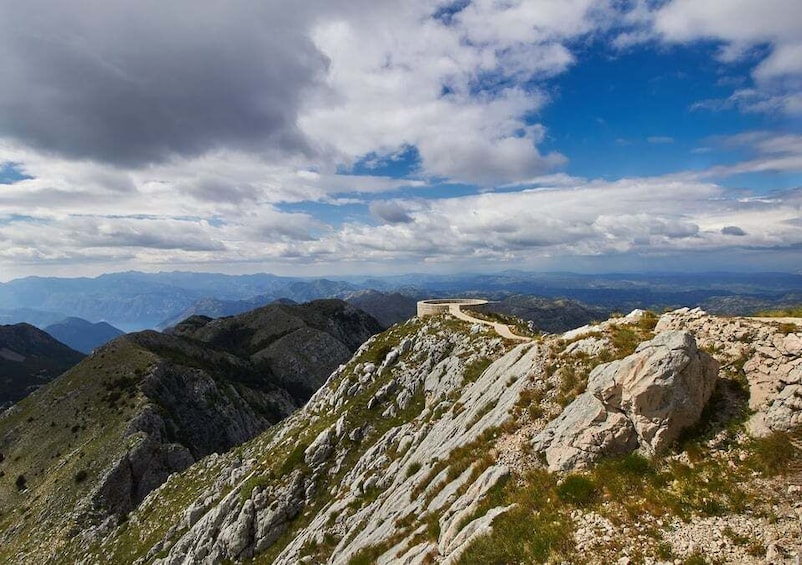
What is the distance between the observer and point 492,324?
4619cm

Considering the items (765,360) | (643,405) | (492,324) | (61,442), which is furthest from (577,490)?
(61,442)

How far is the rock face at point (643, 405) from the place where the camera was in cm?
1565

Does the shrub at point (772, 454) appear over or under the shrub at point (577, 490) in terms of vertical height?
over

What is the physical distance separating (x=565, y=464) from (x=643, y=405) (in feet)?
12.4

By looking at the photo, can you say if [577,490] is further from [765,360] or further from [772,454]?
[765,360]

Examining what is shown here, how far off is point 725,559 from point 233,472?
49.7 m

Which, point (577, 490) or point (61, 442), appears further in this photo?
point (61, 442)

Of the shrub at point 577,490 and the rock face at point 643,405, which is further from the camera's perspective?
the rock face at point 643,405

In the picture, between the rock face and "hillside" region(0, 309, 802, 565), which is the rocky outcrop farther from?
the rock face

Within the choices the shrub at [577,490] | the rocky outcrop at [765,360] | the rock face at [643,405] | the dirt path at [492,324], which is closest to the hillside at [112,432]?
the dirt path at [492,324]

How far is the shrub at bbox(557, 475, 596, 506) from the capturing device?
14719 mm

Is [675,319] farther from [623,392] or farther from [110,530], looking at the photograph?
[110,530]

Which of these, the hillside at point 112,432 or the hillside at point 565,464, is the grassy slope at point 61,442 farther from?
the hillside at point 565,464

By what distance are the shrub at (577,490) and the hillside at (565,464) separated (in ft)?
0.18
